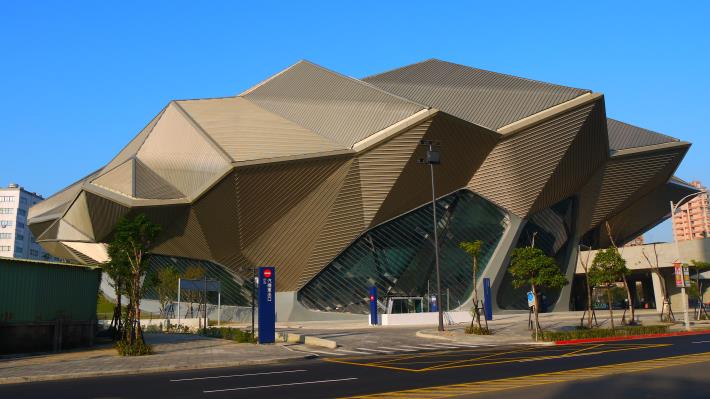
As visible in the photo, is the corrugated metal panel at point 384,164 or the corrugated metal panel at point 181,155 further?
the corrugated metal panel at point 384,164

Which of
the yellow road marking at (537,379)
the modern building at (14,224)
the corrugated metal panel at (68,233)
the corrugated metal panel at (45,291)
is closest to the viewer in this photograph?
the yellow road marking at (537,379)

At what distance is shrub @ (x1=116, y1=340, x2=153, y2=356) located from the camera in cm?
2317

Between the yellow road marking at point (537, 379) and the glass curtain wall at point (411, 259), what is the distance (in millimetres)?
35193

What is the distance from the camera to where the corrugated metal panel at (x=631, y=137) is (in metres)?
59.3

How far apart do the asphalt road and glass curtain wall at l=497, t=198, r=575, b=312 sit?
36357mm

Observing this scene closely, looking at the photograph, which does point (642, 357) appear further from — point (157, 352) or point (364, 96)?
point (364, 96)

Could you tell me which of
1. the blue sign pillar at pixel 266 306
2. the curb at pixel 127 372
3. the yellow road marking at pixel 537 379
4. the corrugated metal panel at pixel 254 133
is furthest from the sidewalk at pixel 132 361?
the corrugated metal panel at pixel 254 133

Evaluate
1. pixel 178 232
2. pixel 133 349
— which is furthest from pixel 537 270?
pixel 178 232

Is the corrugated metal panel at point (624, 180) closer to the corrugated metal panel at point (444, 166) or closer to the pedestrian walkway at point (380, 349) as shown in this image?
the corrugated metal panel at point (444, 166)

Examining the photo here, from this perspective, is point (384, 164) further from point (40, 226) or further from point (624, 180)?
point (40, 226)

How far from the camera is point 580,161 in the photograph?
174ft

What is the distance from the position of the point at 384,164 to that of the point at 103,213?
23.4 m

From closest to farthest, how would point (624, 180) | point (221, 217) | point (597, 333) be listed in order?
point (597, 333) → point (221, 217) → point (624, 180)

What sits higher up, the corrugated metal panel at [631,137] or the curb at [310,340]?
the corrugated metal panel at [631,137]
